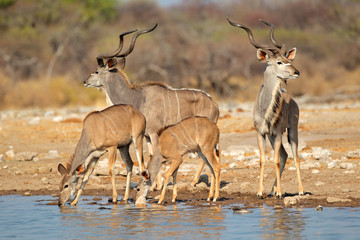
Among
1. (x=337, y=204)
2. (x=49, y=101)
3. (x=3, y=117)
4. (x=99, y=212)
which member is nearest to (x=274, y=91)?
(x=337, y=204)

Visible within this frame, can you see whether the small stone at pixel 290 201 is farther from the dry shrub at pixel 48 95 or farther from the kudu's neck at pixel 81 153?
the dry shrub at pixel 48 95

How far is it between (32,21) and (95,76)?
23574 mm

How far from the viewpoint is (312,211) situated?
8094mm

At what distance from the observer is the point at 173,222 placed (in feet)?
25.3

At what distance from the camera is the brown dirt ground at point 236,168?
9.30 m

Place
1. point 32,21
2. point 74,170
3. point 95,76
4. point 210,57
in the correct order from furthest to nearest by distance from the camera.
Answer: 1. point 32,21
2. point 210,57
3. point 95,76
4. point 74,170

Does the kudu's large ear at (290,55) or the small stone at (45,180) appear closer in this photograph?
the kudu's large ear at (290,55)

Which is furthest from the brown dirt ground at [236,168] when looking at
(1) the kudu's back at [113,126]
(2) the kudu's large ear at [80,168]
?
(2) the kudu's large ear at [80,168]

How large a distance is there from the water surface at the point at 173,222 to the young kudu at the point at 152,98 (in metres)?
1.88

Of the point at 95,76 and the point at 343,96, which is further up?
the point at 343,96

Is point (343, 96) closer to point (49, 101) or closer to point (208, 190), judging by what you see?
point (49, 101)

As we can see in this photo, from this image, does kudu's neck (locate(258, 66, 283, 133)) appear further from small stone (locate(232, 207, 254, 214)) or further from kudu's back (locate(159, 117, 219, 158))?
small stone (locate(232, 207, 254, 214))

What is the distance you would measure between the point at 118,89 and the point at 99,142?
71.5 inches

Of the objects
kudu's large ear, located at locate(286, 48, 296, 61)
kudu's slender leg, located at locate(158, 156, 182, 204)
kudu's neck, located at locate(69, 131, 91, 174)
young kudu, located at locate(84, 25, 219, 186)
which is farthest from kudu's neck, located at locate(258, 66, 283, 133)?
kudu's neck, located at locate(69, 131, 91, 174)
